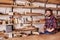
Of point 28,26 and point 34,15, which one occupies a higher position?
point 34,15

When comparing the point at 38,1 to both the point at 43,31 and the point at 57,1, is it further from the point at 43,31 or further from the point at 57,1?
the point at 43,31

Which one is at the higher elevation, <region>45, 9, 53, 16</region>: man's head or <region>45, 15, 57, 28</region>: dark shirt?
<region>45, 9, 53, 16</region>: man's head

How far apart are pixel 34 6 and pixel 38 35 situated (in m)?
0.61

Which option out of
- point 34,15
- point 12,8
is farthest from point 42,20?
point 12,8

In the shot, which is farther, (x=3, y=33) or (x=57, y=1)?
(x=57, y=1)

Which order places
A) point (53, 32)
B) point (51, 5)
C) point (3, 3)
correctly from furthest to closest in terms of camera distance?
point (51, 5), point (53, 32), point (3, 3)

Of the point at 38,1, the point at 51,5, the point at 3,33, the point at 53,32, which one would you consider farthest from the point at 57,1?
the point at 3,33

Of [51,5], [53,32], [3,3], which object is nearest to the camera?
[3,3]

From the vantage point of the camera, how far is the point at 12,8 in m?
2.96

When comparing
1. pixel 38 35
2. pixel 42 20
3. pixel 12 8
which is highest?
pixel 12 8

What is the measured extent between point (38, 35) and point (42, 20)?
0.38m

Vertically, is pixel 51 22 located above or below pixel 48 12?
below

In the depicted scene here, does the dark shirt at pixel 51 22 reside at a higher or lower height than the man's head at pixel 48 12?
lower

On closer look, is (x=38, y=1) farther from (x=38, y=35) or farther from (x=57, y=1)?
(x=38, y=35)
